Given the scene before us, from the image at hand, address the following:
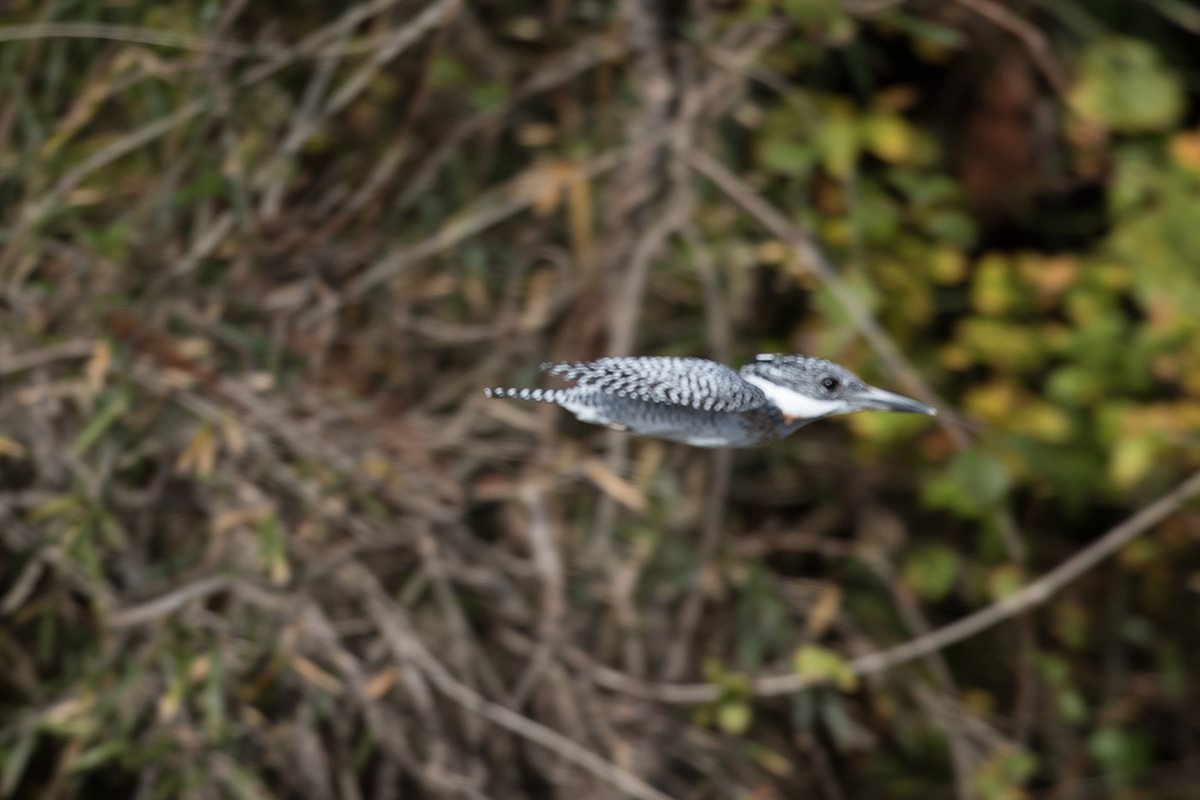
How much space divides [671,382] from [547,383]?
1.33m

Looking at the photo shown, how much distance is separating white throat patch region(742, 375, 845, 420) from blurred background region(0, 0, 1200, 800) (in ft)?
3.05

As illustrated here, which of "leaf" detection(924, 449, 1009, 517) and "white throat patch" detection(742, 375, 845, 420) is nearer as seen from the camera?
"white throat patch" detection(742, 375, 845, 420)

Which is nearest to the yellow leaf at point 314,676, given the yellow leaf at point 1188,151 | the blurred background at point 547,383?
the blurred background at point 547,383

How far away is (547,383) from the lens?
2311 millimetres

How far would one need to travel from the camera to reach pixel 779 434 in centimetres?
103

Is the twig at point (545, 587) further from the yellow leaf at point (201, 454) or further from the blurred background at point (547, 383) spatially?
the yellow leaf at point (201, 454)

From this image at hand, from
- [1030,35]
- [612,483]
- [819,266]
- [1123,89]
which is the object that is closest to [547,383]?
[612,483]

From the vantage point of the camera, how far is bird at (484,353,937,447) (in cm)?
97

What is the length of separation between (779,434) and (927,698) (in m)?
1.59

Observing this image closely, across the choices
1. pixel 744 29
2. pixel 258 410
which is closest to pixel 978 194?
pixel 744 29

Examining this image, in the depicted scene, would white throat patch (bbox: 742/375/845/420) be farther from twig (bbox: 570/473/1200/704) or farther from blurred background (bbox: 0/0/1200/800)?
twig (bbox: 570/473/1200/704)

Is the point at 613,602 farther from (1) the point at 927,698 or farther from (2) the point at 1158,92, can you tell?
(2) the point at 1158,92

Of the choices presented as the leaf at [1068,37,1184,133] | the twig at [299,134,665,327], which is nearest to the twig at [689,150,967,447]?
the twig at [299,134,665,327]

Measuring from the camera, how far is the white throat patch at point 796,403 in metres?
1.03
